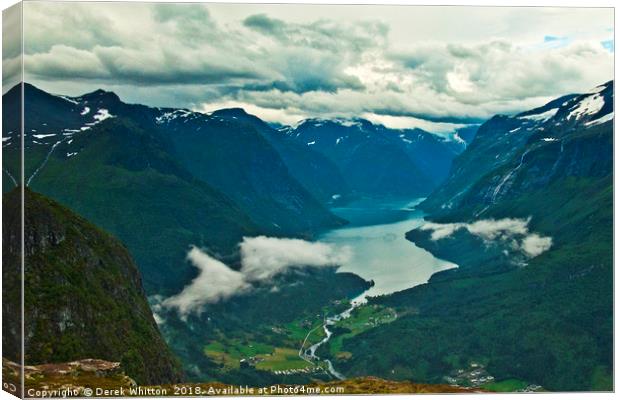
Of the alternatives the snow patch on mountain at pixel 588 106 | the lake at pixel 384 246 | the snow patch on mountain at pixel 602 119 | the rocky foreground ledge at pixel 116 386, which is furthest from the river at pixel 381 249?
the snow patch on mountain at pixel 602 119

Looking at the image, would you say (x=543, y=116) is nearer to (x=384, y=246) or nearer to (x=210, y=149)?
(x=384, y=246)

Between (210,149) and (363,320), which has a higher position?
(210,149)

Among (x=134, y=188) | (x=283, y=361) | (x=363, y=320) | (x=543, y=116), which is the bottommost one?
(x=283, y=361)

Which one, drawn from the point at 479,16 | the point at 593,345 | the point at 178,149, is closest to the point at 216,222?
the point at 178,149

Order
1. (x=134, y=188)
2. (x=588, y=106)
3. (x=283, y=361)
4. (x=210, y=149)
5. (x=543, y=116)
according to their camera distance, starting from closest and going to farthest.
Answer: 1. (x=283, y=361)
2. (x=588, y=106)
3. (x=543, y=116)
4. (x=210, y=149)
5. (x=134, y=188)

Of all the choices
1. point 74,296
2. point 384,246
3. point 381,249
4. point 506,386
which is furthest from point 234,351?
point 506,386
